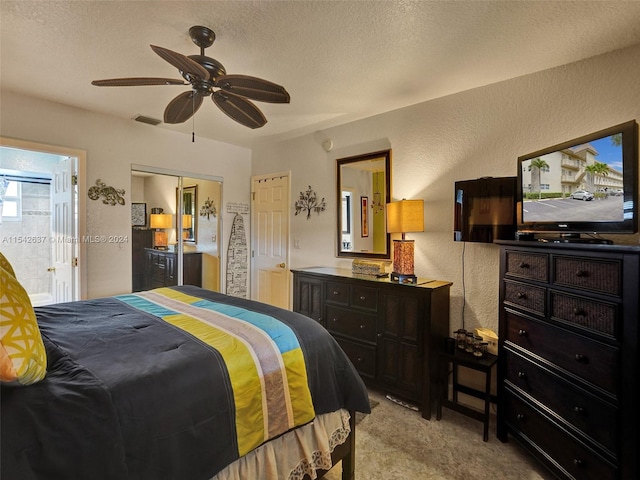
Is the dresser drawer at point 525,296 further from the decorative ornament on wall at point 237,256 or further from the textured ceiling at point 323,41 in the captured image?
the decorative ornament on wall at point 237,256

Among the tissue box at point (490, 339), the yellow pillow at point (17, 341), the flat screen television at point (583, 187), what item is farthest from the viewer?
the tissue box at point (490, 339)

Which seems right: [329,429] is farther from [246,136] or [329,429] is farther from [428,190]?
[246,136]

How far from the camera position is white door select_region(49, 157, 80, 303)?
310 cm

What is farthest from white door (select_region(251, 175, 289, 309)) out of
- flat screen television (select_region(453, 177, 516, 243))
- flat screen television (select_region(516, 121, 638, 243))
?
flat screen television (select_region(516, 121, 638, 243))

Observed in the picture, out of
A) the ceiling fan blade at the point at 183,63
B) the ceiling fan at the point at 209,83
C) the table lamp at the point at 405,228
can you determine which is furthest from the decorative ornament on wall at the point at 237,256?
the ceiling fan blade at the point at 183,63

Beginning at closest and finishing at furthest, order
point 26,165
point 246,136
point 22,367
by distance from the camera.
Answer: point 22,367 < point 26,165 < point 246,136

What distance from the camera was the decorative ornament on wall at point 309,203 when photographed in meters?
3.69

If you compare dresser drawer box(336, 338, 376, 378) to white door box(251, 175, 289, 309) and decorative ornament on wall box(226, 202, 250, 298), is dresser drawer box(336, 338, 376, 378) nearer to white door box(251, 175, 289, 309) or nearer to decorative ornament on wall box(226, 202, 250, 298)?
white door box(251, 175, 289, 309)

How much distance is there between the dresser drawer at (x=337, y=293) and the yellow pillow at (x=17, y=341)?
2.16 metres

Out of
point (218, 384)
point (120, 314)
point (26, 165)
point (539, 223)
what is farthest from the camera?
point (26, 165)

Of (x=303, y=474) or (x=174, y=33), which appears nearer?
(x=303, y=474)

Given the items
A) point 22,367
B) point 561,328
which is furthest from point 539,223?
point 22,367

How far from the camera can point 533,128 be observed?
7.54ft

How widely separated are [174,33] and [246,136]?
2.10 meters
